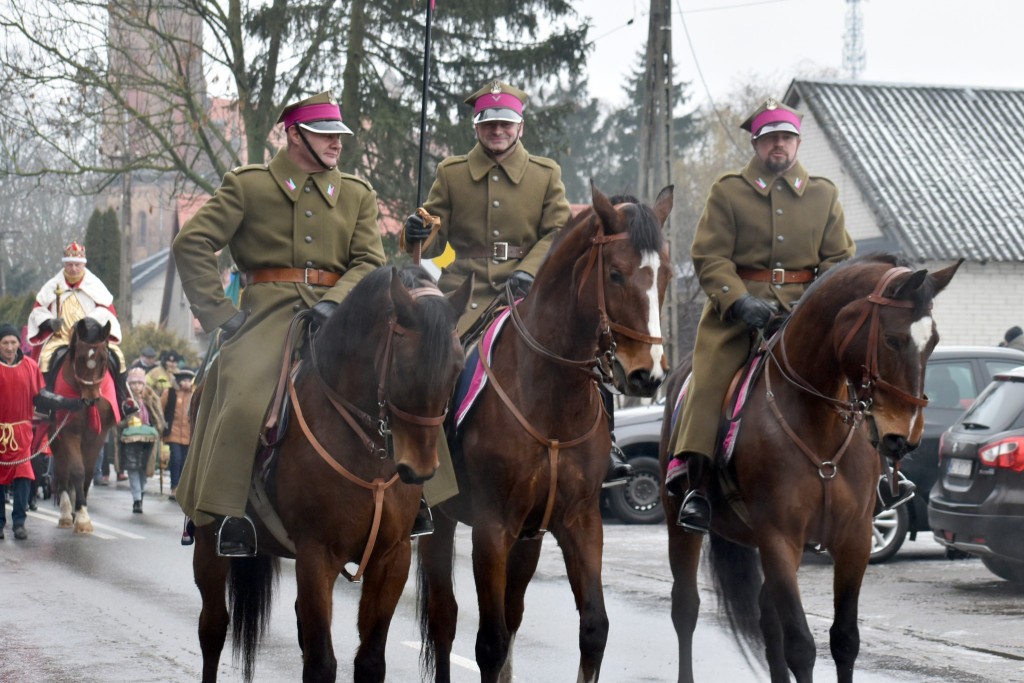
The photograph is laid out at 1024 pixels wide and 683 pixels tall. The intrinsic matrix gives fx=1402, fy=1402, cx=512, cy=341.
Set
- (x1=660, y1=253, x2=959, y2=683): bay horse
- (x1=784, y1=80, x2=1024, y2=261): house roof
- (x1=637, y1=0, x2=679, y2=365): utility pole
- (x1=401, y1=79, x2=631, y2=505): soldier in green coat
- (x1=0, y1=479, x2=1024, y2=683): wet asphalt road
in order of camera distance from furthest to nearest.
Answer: (x1=784, y1=80, x2=1024, y2=261): house roof
(x1=637, y1=0, x2=679, y2=365): utility pole
(x1=0, y1=479, x2=1024, y2=683): wet asphalt road
(x1=401, y1=79, x2=631, y2=505): soldier in green coat
(x1=660, y1=253, x2=959, y2=683): bay horse

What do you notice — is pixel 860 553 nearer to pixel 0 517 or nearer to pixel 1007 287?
pixel 0 517

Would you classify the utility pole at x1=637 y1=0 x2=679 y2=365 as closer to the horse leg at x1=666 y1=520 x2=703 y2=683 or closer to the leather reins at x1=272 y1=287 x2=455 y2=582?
the horse leg at x1=666 y1=520 x2=703 y2=683

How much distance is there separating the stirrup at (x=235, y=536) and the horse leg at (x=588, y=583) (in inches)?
56.2

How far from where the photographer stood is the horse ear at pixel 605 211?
605cm

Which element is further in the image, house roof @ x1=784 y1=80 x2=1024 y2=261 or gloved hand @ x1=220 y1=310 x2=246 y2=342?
house roof @ x1=784 y1=80 x2=1024 y2=261

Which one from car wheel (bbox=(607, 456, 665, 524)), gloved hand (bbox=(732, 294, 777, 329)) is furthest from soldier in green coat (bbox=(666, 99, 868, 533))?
car wheel (bbox=(607, 456, 665, 524))

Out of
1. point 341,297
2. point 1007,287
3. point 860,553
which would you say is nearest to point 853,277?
point 860,553

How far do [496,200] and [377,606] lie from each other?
2.73 m

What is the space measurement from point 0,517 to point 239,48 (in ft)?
42.1

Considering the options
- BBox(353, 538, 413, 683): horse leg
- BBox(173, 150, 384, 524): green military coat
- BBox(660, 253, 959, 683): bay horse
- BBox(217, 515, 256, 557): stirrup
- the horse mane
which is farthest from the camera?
BBox(173, 150, 384, 524): green military coat

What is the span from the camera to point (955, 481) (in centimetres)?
1130

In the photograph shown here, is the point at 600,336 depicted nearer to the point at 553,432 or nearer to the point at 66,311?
the point at 553,432

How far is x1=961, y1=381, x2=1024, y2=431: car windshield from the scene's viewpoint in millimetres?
11148

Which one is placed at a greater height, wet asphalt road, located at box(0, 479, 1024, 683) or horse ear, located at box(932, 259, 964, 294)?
horse ear, located at box(932, 259, 964, 294)
